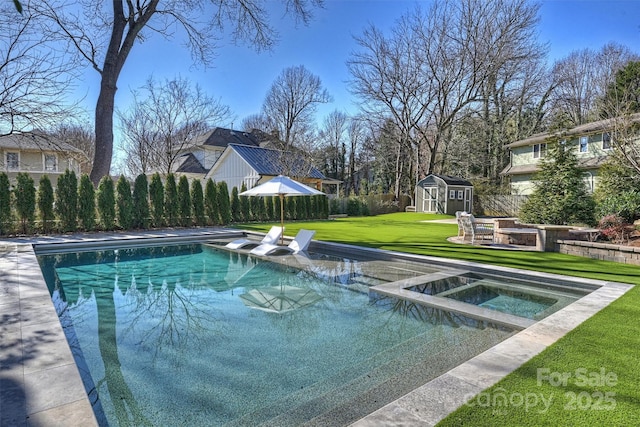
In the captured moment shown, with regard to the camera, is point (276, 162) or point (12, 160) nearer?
point (12, 160)

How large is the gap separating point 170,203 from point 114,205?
2.29 meters

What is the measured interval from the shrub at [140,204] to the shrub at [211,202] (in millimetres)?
2719

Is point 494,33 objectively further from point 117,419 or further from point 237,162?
point 117,419

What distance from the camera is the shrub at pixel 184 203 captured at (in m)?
16.6

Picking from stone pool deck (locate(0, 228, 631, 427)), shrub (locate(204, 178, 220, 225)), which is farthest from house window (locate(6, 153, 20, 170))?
stone pool deck (locate(0, 228, 631, 427))

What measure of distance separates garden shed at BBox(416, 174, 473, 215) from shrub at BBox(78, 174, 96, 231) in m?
22.7

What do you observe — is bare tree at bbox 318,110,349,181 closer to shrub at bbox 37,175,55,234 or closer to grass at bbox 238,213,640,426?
shrub at bbox 37,175,55,234

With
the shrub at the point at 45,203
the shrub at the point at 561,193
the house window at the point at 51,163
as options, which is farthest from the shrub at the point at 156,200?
the house window at the point at 51,163

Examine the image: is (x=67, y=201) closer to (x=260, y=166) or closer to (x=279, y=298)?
(x=279, y=298)

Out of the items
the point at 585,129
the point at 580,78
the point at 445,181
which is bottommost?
the point at 445,181

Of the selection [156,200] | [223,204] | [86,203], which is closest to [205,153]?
[223,204]

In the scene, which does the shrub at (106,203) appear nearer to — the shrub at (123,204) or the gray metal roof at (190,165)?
the shrub at (123,204)

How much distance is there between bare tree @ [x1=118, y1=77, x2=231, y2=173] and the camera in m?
24.3

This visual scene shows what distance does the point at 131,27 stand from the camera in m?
13.1
